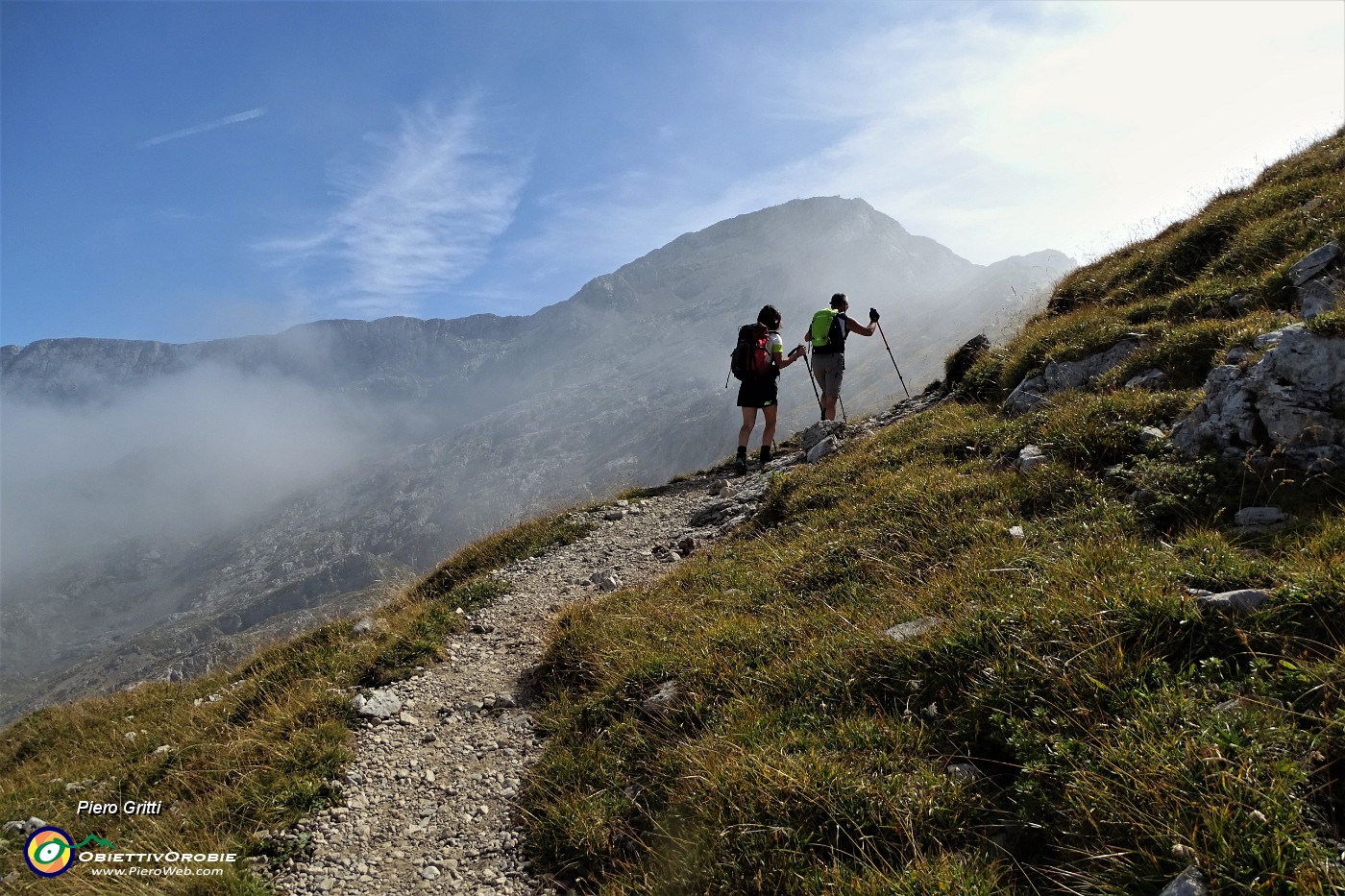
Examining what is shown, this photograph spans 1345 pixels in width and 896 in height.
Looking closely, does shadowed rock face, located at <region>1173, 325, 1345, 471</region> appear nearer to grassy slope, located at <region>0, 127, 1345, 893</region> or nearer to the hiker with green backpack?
grassy slope, located at <region>0, 127, 1345, 893</region>

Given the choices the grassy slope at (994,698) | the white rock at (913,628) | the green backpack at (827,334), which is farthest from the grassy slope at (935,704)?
the green backpack at (827,334)

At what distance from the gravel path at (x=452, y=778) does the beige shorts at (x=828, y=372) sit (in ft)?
25.3

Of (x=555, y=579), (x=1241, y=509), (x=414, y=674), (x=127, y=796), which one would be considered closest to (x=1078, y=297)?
(x=1241, y=509)

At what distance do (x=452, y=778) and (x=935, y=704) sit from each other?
16.4 feet

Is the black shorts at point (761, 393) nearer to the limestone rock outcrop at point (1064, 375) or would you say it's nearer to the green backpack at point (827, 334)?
the green backpack at point (827, 334)

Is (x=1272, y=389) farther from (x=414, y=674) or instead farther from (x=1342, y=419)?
(x=414, y=674)

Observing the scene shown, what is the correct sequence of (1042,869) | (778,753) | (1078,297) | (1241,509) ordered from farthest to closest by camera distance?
(1078,297) → (1241,509) → (778,753) → (1042,869)

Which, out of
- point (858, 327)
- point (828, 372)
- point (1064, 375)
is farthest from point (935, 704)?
point (828, 372)

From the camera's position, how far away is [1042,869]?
10.6 ft

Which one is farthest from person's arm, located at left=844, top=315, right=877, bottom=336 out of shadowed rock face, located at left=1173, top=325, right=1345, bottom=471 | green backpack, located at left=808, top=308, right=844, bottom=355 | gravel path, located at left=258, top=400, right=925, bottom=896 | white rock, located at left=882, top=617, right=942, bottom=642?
white rock, located at left=882, top=617, right=942, bottom=642

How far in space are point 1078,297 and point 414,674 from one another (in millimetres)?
16786

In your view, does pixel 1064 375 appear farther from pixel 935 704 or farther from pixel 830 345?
pixel 935 704

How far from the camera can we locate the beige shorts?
1736cm

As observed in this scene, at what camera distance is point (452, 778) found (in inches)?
256
